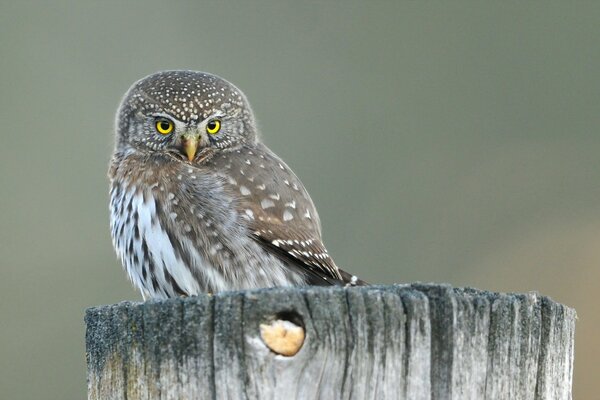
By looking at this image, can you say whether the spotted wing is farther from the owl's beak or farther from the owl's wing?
the owl's beak

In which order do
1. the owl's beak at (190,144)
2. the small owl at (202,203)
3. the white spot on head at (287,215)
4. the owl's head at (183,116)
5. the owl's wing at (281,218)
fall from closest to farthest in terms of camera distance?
the small owl at (202,203) < the owl's wing at (281,218) < the white spot on head at (287,215) < the owl's beak at (190,144) < the owl's head at (183,116)

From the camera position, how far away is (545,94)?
1026cm

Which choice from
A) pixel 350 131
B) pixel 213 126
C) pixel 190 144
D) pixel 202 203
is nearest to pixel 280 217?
pixel 202 203

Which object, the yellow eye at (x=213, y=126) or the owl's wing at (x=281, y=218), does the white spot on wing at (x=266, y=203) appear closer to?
the owl's wing at (x=281, y=218)

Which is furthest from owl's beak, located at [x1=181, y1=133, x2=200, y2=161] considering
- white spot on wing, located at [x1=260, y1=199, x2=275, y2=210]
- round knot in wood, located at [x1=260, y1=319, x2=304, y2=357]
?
round knot in wood, located at [x1=260, y1=319, x2=304, y2=357]

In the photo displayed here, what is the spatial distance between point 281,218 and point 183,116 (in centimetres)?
79

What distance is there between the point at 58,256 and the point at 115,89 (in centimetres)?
174

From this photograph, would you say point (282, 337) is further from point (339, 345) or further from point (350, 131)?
point (350, 131)

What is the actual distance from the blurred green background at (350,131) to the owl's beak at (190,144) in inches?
149

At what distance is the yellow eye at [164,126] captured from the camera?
17.4ft

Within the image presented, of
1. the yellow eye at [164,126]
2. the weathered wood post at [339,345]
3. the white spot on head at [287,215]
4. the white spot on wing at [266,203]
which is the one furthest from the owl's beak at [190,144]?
the weathered wood post at [339,345]

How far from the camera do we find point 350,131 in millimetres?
9875

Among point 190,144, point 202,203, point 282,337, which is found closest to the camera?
point 282,337

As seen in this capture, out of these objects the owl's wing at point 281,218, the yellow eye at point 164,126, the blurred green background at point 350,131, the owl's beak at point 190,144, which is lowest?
the owl's wing at point 281,218
